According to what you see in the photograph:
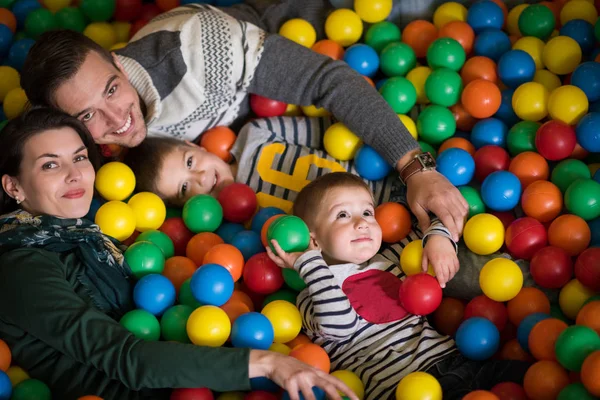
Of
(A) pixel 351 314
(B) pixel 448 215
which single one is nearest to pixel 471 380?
(A) pixel 351 314

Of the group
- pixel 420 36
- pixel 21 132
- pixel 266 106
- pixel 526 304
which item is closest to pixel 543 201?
pixel 526 304

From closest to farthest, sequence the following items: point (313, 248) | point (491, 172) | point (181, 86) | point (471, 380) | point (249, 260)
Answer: point (471, 380)
point (313, 248)
point (249, 260)
point (491, 172)
point (181, 86)

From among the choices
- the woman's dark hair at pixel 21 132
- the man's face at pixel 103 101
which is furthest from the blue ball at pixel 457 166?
the woman's dark hair at pixel 21 132

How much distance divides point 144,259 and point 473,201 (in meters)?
0.95

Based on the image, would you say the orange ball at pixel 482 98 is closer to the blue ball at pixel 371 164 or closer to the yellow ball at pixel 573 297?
the blue ball at pixel 371 164

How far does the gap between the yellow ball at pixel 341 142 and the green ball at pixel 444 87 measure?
0.30 meters

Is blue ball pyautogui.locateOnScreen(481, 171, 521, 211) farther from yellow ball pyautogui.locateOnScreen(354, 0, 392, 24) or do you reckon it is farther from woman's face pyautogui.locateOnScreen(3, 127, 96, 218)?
woman's face pyautogui.locateOnScreen(3, 127, 96, 218)

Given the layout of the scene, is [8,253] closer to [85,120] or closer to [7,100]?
[85,120]

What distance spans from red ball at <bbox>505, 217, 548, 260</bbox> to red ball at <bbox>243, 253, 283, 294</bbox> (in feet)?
2.09

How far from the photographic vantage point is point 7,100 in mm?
2439

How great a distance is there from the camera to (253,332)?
1.62 metres

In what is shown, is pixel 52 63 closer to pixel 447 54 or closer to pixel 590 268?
pixel 447 54

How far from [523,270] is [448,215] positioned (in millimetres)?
247

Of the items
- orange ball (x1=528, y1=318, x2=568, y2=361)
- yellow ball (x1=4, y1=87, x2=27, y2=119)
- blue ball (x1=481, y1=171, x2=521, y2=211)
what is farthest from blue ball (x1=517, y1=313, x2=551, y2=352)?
yellow ball (x1=4, y1=87, x2=27, y2=119)
